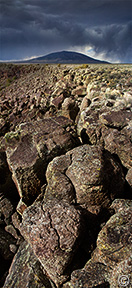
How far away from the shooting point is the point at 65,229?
23.1 feet

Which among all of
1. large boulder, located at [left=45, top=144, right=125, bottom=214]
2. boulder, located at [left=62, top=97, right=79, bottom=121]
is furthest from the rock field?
boulder, located at [left=62, top=97, right=79, bottom=121]

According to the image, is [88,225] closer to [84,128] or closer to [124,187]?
[124,187]

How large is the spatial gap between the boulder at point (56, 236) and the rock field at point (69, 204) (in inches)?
1.3

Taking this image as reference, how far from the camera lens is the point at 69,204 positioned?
7680 millimetres

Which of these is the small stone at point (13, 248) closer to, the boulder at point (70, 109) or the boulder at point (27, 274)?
the boulder at point (27, 274)

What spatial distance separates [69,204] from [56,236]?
4.22 feet

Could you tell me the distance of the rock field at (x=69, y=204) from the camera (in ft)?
22.2

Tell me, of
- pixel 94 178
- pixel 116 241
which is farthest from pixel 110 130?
pixel 116 241

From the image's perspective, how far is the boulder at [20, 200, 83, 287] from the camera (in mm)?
6867

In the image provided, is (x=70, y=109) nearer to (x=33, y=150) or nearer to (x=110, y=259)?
(x=33, y=150)

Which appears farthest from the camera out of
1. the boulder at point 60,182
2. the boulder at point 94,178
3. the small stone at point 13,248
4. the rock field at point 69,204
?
the small stone at point 13,248

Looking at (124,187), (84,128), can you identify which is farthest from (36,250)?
(84,128)

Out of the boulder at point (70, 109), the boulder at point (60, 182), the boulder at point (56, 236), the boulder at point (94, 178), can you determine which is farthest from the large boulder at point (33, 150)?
the boulder at point (70, 109)

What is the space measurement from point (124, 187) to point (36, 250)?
16.4ft
